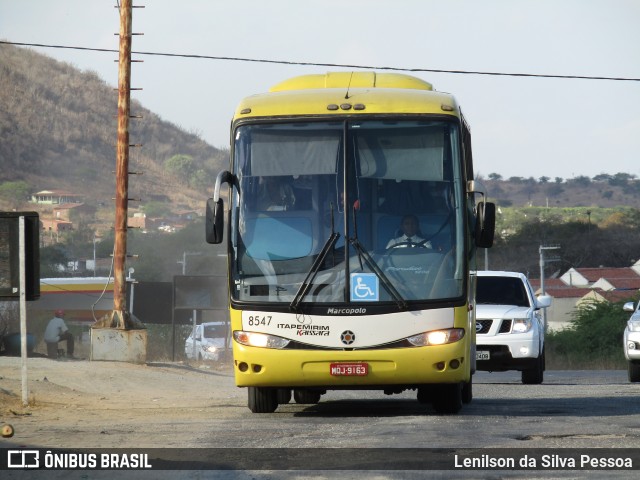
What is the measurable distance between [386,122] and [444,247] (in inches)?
61.2

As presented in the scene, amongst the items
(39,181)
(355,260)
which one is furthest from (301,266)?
(39,181)

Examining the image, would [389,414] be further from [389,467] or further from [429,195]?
[389,467]

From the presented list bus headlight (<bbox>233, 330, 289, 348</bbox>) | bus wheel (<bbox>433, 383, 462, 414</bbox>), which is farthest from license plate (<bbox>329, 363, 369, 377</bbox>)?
bus wheel (<bbox>433, 383, 462, 414</bbox>)

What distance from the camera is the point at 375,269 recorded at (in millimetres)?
14125

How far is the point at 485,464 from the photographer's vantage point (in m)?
9.94

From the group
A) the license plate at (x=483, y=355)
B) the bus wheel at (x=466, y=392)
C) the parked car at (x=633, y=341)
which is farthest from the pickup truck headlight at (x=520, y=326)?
the bus wheel at (x=466, y=392)

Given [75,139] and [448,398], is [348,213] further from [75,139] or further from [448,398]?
[75,139]

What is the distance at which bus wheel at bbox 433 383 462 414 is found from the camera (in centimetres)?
1477

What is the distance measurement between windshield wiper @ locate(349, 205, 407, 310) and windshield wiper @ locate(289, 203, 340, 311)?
0.64ft

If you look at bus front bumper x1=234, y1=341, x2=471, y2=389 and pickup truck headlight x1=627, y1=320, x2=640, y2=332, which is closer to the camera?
bus front bumper x1=234, y1=341, x2=471, y2=389

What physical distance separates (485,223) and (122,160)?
41.7ft

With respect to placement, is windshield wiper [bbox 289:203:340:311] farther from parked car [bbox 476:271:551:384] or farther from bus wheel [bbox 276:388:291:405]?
parked car [bbox 476:271:551:384]

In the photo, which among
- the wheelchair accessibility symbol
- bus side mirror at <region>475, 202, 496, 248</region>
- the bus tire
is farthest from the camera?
the bus tire

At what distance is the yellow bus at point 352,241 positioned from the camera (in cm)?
1400
